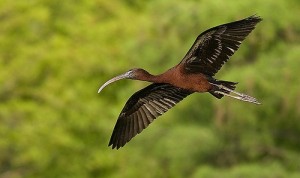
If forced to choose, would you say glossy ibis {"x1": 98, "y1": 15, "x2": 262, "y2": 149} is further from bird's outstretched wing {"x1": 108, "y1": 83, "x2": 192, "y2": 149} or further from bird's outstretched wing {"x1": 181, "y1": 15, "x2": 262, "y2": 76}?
bird's outstretched wing {"x1": 108, "y1": 83, "x2": 192, "y2": 149}

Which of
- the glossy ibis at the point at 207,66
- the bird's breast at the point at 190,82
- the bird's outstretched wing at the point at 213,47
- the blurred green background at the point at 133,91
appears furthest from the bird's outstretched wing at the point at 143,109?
the blurred green background at the point at 133,91

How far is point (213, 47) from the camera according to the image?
43.8ft

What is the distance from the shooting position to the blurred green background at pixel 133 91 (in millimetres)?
24547

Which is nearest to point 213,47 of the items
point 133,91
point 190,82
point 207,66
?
point 207,66

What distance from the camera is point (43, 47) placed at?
3078 centimetres

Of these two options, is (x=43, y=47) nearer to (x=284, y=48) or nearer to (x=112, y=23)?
(x=112, y=23)

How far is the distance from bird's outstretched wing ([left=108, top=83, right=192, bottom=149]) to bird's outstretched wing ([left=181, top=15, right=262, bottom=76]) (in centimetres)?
100

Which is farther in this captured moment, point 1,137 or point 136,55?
point 1,137

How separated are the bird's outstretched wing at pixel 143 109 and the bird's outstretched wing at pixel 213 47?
1.00 metres

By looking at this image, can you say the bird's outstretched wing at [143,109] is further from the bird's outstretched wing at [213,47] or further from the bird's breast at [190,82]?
the bird's breast at [190,82]

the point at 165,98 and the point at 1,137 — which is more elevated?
the point at 1,137

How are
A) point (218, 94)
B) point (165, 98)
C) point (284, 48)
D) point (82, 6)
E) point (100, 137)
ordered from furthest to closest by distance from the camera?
point (82, 6), point (100, 137), point (284, 48), point (165, 98), point (218, 94)

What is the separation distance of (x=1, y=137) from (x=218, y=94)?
1714 cm

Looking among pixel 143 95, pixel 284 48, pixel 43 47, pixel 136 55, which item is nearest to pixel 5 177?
pixel 43 47
